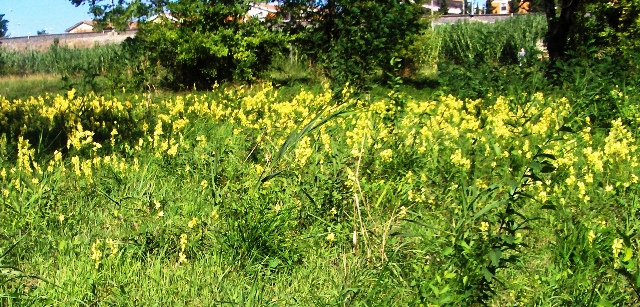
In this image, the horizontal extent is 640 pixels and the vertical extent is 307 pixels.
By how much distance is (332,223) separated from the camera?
14.0 ft

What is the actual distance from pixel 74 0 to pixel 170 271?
19776 millimetres

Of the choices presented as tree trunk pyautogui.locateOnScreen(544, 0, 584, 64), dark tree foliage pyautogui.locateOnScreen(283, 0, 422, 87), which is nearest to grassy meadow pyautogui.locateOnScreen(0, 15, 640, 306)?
dark tree foliage pyautogui.locateOnScreen(283, 0, 422, 87)

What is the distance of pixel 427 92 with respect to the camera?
12.2 meters

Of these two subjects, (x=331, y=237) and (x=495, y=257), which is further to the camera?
(x=331, y=237)

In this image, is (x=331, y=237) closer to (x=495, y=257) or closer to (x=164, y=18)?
(x=495, y=257)

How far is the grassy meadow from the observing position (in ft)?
10.8

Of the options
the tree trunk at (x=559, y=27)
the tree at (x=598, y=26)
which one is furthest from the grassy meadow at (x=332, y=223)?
the tree at (x=598, y=26)

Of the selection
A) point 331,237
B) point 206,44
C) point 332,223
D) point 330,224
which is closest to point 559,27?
point 206,44

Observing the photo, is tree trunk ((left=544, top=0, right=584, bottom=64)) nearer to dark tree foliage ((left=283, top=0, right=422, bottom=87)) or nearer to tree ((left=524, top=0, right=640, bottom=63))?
tree ((left=524, top=0, right=640, bottom=63))

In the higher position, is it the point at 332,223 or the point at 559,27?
the point at 559,27

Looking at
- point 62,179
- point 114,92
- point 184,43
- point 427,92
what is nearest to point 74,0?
point 184,43

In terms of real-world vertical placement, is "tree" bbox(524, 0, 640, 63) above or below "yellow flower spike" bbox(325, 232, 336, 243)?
above

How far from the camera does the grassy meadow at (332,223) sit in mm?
3301

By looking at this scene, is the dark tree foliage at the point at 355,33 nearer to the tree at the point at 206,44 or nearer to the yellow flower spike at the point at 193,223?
the tree at the point at 206,44
